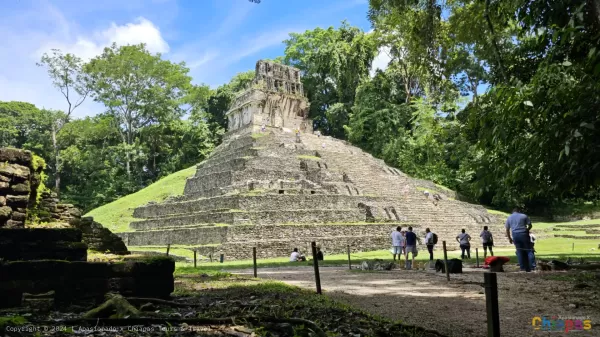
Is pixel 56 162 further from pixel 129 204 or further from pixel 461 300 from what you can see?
pixel 461 300

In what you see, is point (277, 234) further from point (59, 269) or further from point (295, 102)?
point (295, 102)

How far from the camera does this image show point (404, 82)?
137 feet

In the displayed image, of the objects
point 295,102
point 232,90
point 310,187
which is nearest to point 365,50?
point 295,102

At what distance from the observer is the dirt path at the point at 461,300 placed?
193 inches

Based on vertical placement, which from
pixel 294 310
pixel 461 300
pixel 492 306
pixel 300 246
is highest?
pixel 492 306

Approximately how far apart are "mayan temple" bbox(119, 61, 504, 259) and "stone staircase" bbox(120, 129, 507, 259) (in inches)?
1.6

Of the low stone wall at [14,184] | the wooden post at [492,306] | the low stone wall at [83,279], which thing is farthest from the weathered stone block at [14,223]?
the wooden post at [492,306]

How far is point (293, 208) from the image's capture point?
20.1 meters

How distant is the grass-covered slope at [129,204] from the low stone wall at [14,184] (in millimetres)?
17664

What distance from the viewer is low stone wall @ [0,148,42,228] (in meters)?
6.80

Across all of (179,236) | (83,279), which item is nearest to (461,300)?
(83,279)

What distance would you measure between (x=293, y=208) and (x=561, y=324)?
51.2 feet

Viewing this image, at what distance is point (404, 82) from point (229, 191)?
84.6 feet

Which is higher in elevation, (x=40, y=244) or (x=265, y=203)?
(x=265, y=203)
